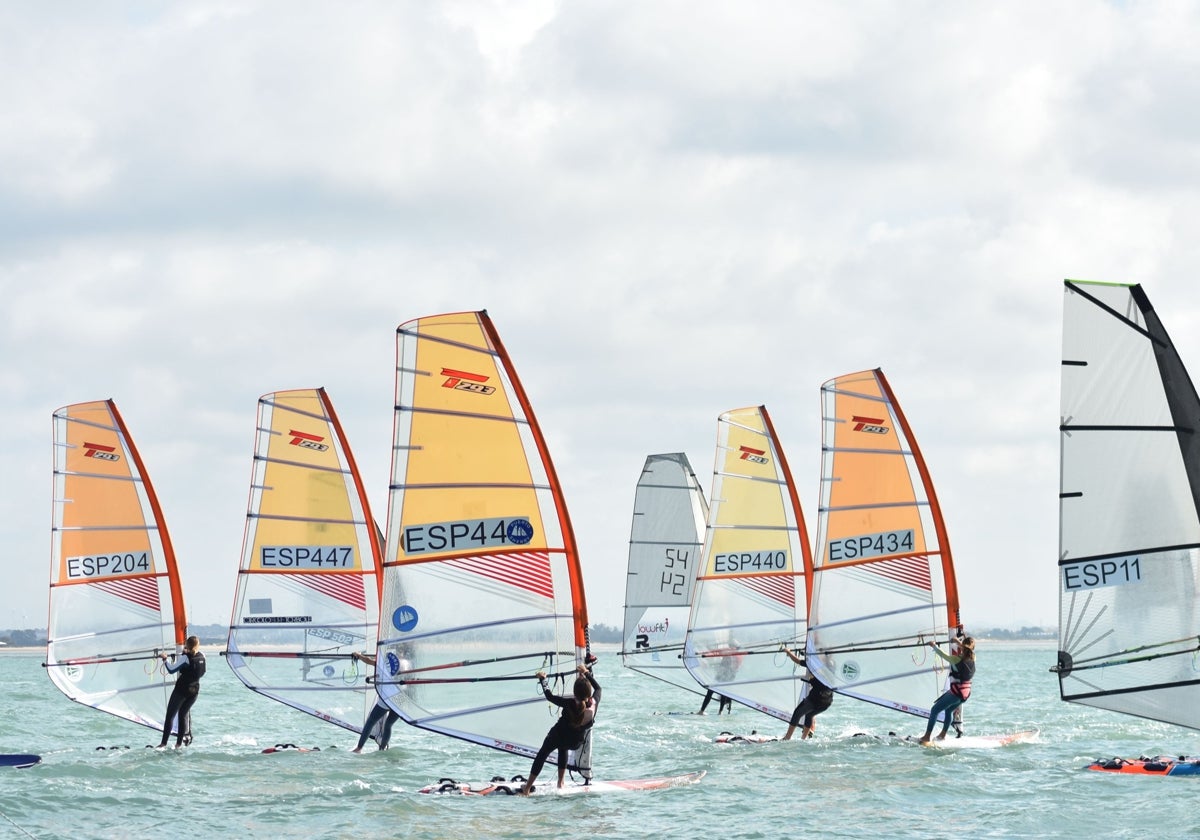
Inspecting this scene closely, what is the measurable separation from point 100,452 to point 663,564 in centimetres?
1019

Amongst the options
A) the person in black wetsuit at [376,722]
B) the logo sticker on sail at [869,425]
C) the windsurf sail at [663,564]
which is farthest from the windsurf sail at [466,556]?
the windsurf sail at [663,564]

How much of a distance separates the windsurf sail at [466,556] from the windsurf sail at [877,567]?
21.6 feet

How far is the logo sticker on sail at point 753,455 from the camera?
2284cm

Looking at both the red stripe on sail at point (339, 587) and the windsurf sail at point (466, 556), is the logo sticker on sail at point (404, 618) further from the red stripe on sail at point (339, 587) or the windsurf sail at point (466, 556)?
the red stripe on sail at point (339, 587)

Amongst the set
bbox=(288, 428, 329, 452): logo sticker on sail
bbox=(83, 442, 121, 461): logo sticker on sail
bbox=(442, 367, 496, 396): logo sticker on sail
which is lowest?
bbox=(83, 442, 121, 461): logo sticker on sail

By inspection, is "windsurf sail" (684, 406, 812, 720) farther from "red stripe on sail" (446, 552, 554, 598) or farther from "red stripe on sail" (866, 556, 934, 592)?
"red stripe on sail" (446, 552, 554, 598)

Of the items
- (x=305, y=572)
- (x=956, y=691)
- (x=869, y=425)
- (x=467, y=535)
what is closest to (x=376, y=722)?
(x=305, y=572)

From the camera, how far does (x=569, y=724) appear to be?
13953mm

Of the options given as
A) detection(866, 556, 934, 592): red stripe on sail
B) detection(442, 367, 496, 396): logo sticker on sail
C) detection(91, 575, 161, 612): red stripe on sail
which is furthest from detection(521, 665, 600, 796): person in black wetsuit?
detection(91, 575, 161, 612): red stripe on sail

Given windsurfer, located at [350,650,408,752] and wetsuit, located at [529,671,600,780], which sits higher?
wetsuit, located at [529,671,600,780]

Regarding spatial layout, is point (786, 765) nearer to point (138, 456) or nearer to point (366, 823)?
point (366, 823)

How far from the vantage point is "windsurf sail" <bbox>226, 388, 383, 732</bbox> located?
748 inches

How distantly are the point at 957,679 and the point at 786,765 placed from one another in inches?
94.6

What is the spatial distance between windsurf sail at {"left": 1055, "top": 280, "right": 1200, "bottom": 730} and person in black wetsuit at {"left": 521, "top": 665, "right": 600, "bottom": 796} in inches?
179
